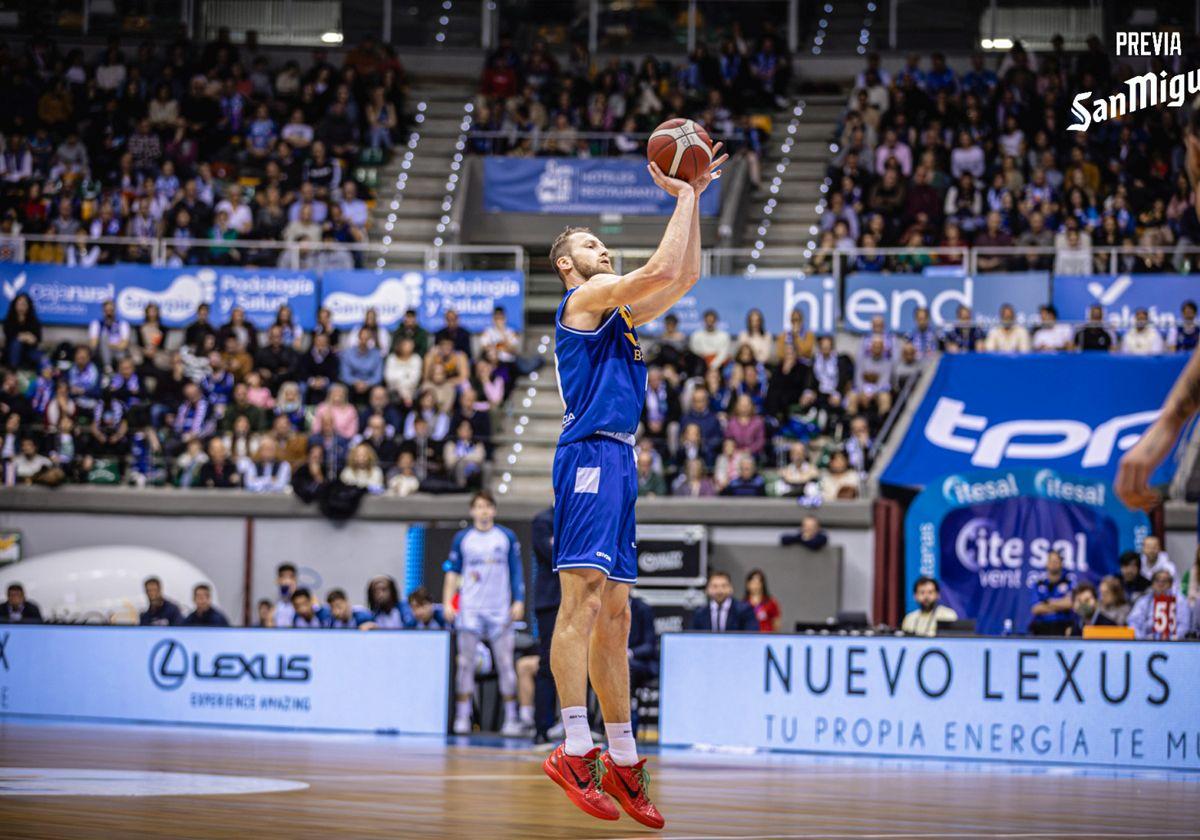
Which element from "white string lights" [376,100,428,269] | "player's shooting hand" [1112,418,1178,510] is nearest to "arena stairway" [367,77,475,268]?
"white string lights" [376,100,428,269]

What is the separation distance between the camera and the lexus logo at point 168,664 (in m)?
15.3

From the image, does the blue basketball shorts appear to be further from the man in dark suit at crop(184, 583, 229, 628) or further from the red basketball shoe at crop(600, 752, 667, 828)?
the man in dark suit at crop(184, 583, 229, 628)

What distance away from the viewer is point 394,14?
31.5m

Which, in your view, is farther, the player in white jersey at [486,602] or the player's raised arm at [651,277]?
the player in white jersey at [486,602]

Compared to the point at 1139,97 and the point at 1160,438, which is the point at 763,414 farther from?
the point at 1160,438

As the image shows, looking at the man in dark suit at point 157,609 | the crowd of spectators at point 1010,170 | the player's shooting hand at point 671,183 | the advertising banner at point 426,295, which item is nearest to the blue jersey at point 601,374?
the player's shooting hand at point 671,183

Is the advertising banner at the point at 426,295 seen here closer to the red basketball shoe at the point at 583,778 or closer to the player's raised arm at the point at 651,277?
the player's raised arm at the point at 651,277

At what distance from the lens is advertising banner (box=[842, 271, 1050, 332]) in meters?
22.3

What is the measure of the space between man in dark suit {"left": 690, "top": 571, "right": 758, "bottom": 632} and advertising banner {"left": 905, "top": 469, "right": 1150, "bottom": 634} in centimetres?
409

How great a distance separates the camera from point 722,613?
51.1 feet

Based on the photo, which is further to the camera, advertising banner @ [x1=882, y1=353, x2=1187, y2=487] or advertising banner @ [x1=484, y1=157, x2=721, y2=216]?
advertising banner @ [x1=484, y1=157, x2=721, y2=216]

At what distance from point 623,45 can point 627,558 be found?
2510 cm

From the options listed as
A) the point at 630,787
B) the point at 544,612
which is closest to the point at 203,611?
the point at 544,612

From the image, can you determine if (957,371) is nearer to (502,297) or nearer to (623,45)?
(502,297)
